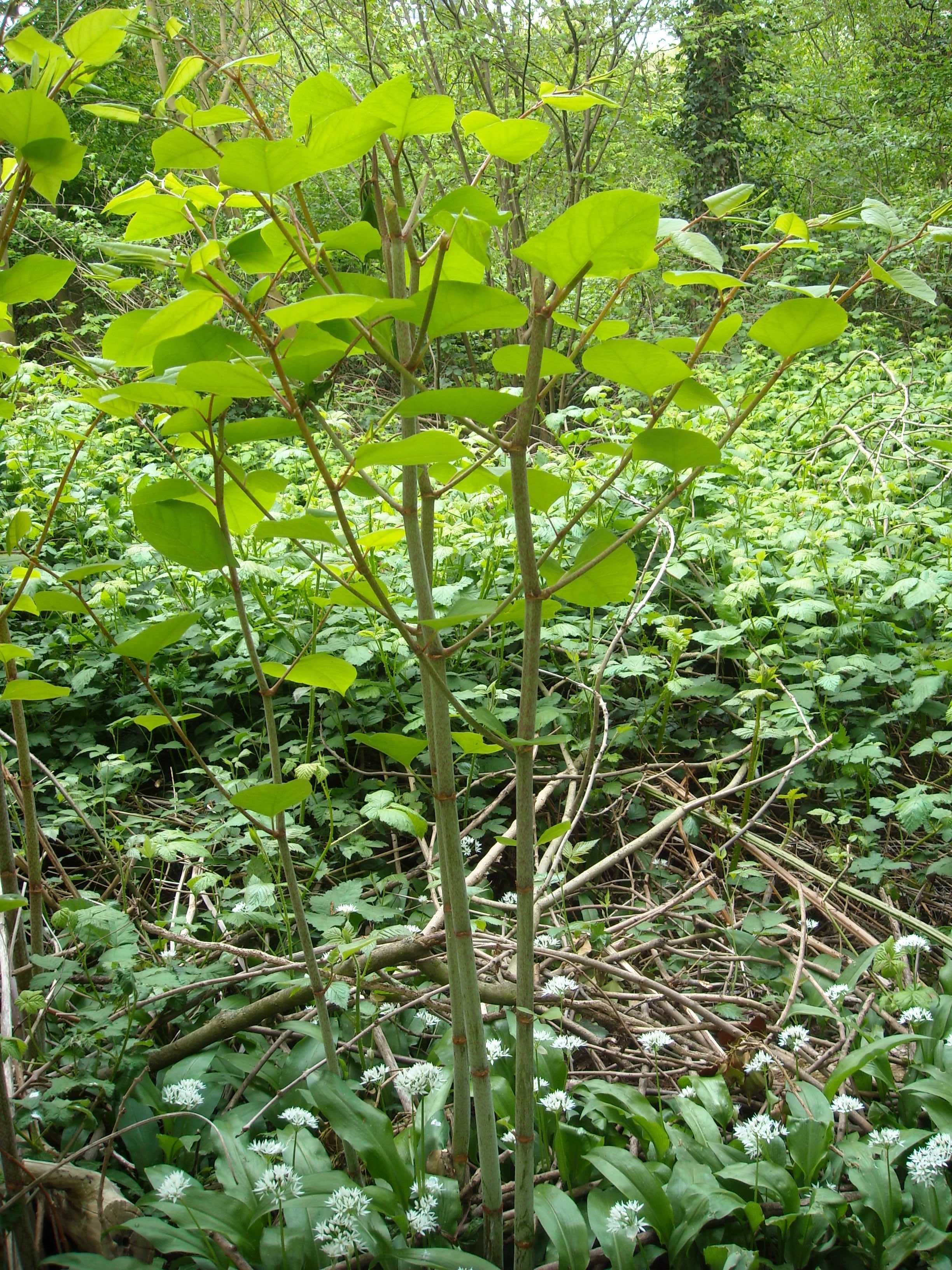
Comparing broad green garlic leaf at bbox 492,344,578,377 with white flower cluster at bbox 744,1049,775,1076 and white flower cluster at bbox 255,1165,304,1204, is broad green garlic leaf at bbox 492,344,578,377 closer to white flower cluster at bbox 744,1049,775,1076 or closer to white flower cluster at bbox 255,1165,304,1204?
white flower cluster at bbox 255,1165,304,1204

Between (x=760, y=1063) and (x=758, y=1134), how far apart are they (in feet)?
0.64

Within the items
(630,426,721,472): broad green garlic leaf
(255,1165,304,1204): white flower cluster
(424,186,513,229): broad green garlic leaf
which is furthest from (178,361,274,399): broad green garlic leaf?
(255,1165,304,1204): white flower cluster

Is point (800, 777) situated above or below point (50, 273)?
below

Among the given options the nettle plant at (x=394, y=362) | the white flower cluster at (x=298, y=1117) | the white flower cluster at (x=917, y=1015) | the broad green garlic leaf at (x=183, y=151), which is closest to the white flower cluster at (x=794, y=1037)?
the white flower cluster at (x=917, y=1015)

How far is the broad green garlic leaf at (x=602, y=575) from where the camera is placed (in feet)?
2.72

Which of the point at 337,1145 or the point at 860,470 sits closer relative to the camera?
the point at 337,1145

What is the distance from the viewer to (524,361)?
81 centimetres

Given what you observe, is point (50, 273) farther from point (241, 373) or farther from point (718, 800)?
point (718, 800)

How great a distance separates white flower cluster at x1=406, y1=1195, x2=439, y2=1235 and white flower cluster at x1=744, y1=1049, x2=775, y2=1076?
50 centimetres

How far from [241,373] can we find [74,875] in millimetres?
1633

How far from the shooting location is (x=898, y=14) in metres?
10.3

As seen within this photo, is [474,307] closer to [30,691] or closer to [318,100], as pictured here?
[318,100]

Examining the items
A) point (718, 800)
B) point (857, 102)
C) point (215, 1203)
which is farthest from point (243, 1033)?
point (857, 102)

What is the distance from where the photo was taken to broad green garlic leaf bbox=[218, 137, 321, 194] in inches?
23.8
